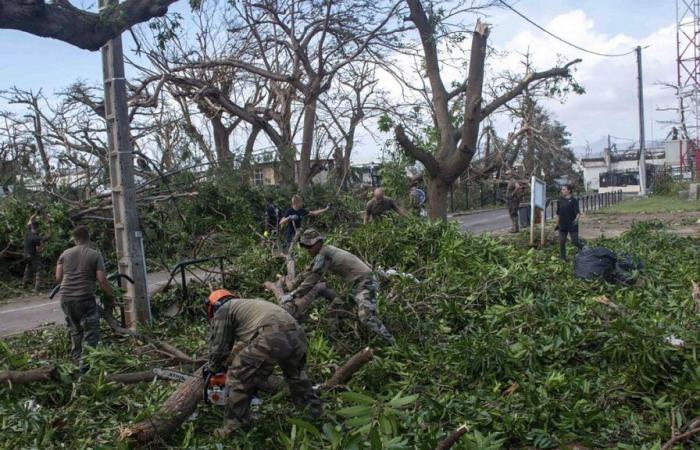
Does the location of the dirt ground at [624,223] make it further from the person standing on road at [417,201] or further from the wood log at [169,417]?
the wood log at [169,417]

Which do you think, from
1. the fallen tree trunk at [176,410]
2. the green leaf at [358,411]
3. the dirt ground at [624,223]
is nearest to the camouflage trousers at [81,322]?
the fallen tree trunk at [176,410]

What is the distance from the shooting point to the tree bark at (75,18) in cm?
409

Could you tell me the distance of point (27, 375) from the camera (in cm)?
541

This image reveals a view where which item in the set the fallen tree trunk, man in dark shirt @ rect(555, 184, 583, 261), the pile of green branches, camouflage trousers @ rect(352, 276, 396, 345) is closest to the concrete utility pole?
the pile of green branches

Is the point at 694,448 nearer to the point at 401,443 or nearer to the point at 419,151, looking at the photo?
the point at 401,443

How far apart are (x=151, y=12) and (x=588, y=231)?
15883mm

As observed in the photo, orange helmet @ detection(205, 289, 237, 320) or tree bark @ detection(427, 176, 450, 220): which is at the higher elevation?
tree bark @ detection(427, 176, 450, 220)

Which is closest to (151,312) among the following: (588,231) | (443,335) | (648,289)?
(443,335)

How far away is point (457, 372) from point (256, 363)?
2051 mm

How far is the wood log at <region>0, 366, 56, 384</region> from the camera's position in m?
5.33

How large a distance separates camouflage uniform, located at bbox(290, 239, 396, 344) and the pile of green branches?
29 cm

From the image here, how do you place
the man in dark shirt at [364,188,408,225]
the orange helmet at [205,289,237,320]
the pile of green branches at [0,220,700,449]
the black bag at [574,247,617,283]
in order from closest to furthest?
the pile of green branches at [0,220,700,449], the orange helmet at [205,289,237,320], the black bag at [574,247,617,283], the man in dark shirt at [364,188,408,225]

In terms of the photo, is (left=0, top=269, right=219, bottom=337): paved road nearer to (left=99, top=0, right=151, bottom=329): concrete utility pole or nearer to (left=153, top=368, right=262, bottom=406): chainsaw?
(left=99, top=0, right=151, bottom=329): concrete utility pole

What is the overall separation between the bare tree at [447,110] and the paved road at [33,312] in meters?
4.95
